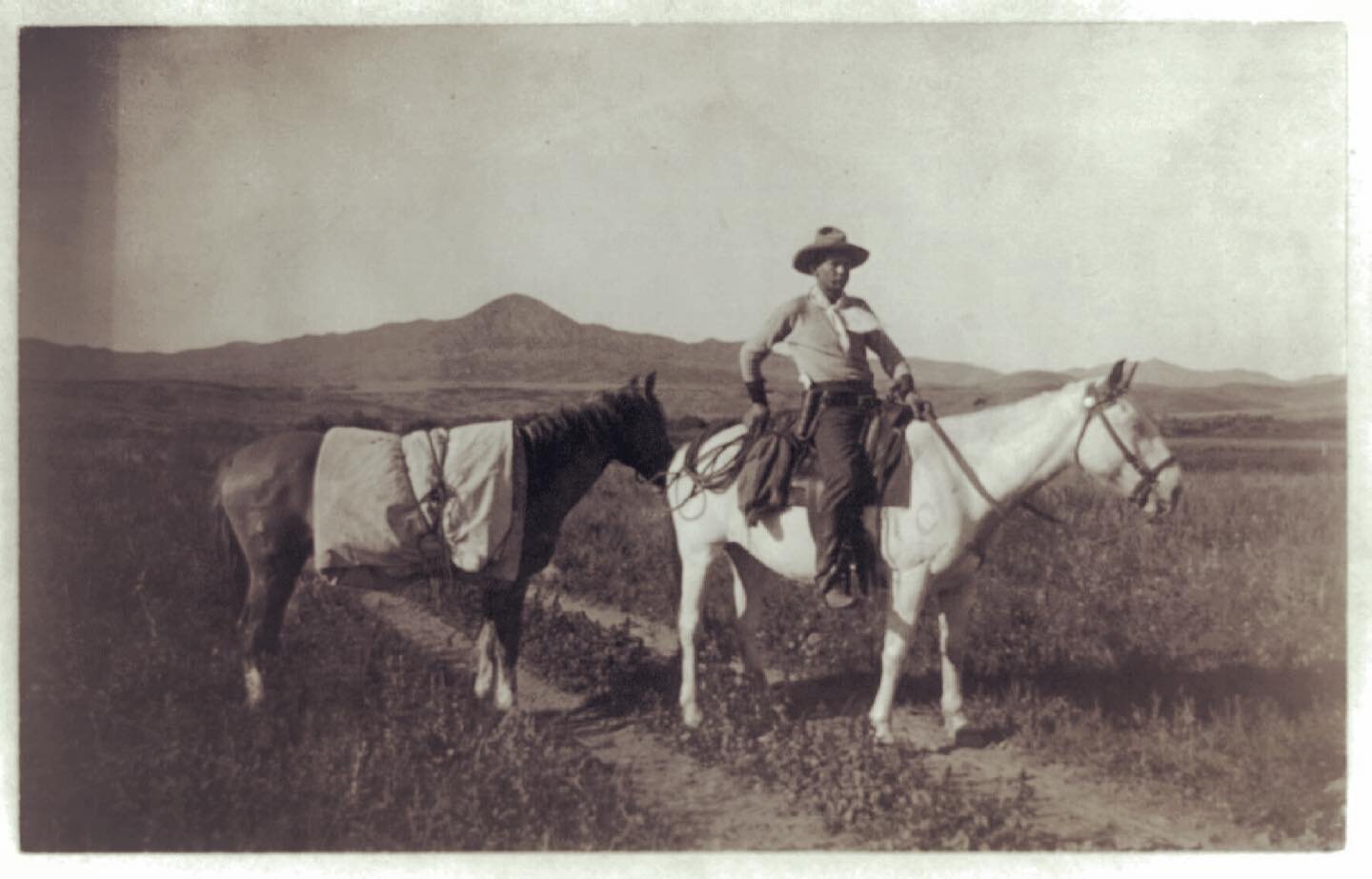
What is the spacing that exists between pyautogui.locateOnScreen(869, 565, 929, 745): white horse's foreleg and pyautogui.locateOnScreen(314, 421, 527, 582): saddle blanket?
5.97ft

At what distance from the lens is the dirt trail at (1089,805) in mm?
5230

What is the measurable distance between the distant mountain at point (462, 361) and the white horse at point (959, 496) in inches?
24.0

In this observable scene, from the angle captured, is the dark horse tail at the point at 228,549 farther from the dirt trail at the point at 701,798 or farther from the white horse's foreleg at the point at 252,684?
the dirt trail at the point at 701,798

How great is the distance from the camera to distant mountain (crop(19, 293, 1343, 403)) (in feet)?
19.0

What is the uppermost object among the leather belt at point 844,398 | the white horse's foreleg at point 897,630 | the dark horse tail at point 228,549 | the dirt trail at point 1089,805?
the leather belt at point 844,398

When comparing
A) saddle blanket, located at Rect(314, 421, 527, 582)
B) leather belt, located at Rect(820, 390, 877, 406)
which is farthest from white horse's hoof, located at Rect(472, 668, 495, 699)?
leather belt, located at Rect(820, 390, 877, 406)

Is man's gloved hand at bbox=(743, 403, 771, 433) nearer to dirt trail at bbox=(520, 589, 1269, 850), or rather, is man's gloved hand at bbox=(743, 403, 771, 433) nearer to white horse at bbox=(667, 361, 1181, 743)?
white horse at bbox=(667, 361, 1181, 743)

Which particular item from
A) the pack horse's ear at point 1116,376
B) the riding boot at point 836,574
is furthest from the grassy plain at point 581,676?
the pack horse's ear at point 1116,376

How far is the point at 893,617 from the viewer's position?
204 inches

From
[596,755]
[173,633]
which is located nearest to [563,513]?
[596,755]

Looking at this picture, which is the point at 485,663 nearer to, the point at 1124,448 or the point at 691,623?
the point at 691,623

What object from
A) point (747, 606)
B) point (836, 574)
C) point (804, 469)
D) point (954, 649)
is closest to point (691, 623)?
point (747, 606)

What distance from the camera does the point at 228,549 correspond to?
5.34m

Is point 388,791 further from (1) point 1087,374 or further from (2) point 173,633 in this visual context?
(1) point 1087,374
